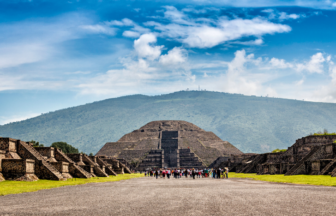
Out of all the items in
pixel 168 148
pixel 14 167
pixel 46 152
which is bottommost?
pixel 14 167

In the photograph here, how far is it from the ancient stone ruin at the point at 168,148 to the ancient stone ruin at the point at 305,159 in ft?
123

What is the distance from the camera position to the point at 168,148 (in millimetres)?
120625

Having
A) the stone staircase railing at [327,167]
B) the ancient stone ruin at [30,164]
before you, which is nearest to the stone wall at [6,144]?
the ancient stone ruin at [30,164]

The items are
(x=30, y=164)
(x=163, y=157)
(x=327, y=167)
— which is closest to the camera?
(x=30, y=164)

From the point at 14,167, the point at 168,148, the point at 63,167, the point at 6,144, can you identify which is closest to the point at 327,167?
the point at 63,167

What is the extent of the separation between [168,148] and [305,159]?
275ft

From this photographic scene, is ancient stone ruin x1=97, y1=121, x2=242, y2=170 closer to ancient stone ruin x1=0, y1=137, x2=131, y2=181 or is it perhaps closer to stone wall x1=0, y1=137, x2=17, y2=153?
ancient stone ruin x1=0, y1=137, x2=131, y2=181

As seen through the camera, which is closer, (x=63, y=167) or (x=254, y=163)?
(x=63, y=167)

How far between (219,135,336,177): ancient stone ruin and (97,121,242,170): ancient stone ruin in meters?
37.5

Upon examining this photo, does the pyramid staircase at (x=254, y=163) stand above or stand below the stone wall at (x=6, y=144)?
below

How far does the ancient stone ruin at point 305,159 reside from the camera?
3381cm

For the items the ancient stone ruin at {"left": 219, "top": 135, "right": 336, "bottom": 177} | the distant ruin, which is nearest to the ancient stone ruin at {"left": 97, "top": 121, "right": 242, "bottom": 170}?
the distant ruin

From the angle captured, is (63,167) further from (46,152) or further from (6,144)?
(6,144)

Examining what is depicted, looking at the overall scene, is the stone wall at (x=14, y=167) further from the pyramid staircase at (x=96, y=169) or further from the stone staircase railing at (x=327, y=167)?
the stone staircase railing at (x=327, y=167)
